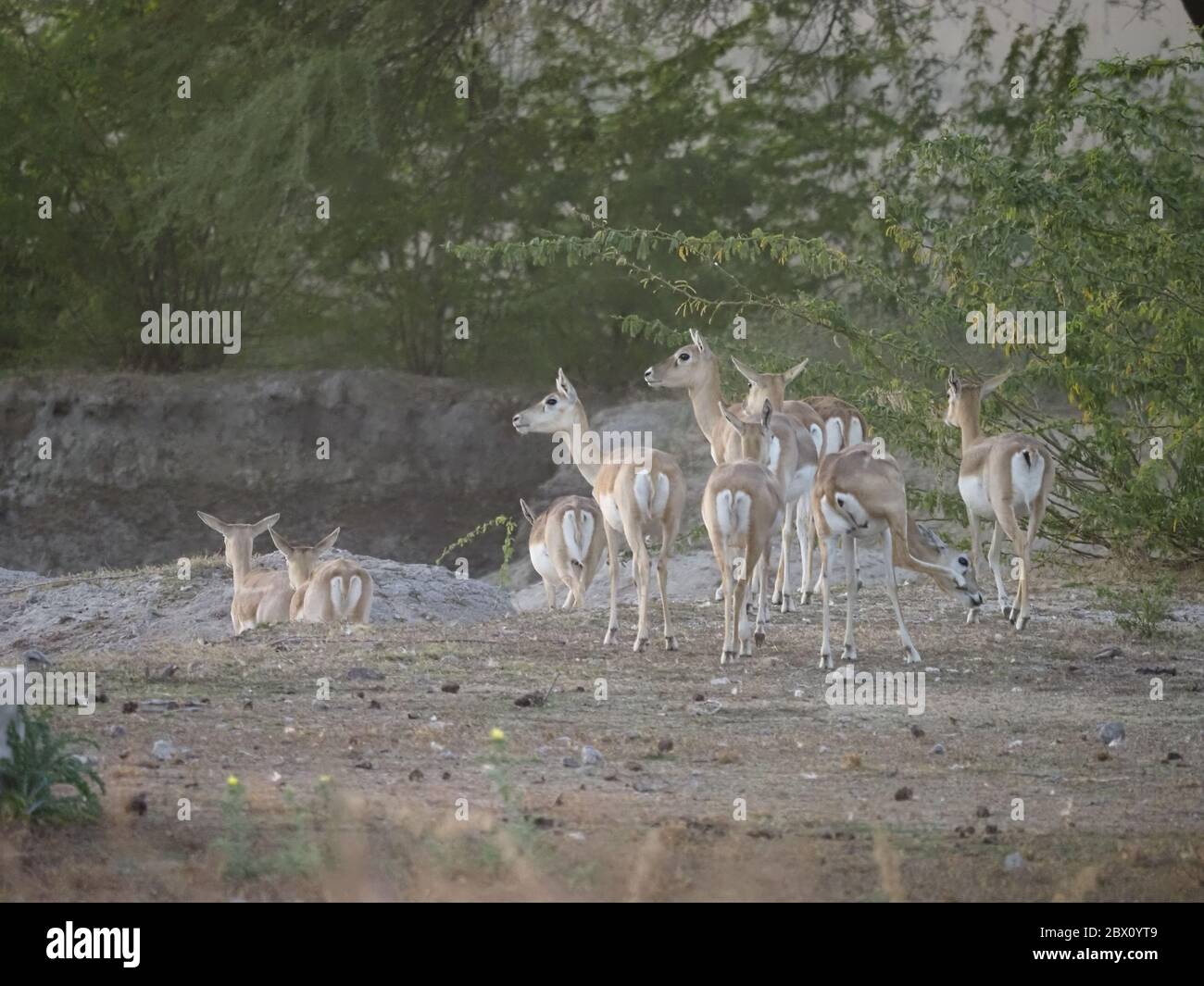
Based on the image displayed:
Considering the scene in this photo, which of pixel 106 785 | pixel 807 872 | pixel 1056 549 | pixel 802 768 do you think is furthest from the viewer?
pixel 1056 549

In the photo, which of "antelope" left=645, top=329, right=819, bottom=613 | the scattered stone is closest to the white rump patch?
"antelope" left=645, top=329, right=819, bottom=613

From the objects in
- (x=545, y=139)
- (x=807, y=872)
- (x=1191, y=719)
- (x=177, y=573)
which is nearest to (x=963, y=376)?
(x=1191, y=719)

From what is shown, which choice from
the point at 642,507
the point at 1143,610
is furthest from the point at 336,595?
the point at 1143,610

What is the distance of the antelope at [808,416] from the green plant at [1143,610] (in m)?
2.24

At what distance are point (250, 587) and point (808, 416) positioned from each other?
4485 mm

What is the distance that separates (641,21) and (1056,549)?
9.70m

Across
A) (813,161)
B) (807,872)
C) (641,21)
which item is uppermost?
(641,21)

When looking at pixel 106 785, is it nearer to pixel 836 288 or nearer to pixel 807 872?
pixel 807 872

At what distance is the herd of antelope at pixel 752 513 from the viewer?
9.74 metres

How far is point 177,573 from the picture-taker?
47.8 ft

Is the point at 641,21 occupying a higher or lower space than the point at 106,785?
higher

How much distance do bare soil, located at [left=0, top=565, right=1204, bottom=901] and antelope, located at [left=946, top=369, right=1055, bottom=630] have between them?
529 mm

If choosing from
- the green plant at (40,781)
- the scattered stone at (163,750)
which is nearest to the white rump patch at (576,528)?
the scattered stone at (163,750)

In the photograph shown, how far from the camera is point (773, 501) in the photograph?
9.76 metres
